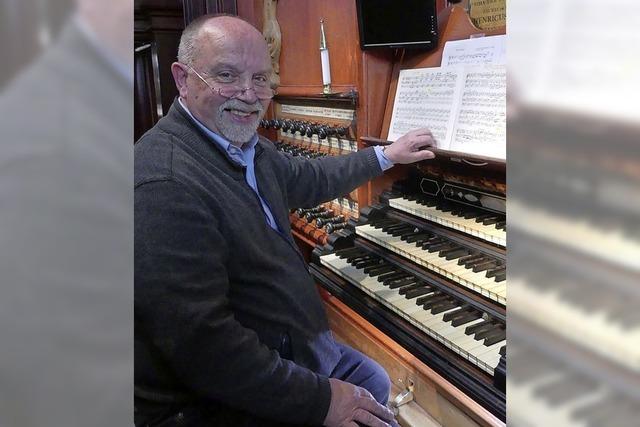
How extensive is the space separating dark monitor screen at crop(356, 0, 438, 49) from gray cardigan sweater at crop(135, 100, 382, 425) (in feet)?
2.99

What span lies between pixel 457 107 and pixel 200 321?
1219 millimetres

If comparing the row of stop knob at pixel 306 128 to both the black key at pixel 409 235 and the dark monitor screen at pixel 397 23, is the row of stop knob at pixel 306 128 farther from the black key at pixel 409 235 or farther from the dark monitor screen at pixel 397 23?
the black key at pixel 409 235

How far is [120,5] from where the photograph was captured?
254 mm

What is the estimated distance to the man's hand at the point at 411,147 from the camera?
206 cm

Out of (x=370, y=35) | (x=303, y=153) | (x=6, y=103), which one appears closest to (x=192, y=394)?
(x=6, y=103)

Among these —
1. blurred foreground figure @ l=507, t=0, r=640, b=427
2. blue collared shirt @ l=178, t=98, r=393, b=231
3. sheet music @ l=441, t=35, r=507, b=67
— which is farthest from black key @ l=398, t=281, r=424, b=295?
blurred foreground figure @ l=507, t=0, r=640, b=427

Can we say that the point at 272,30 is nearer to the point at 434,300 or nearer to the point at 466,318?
the point at 434,300

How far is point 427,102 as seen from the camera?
7.01 feet

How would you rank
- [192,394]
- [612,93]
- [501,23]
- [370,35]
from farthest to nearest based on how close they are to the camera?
[370,35] → [501,23] → [192,394] → [612,93]

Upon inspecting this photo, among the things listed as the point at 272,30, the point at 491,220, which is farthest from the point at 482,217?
the point at 272,30

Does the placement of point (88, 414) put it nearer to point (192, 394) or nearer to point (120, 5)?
point (120, 5)

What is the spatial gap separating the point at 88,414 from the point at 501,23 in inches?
82.7

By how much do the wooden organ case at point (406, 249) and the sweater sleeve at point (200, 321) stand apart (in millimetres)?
500

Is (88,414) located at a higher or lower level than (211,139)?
lower
